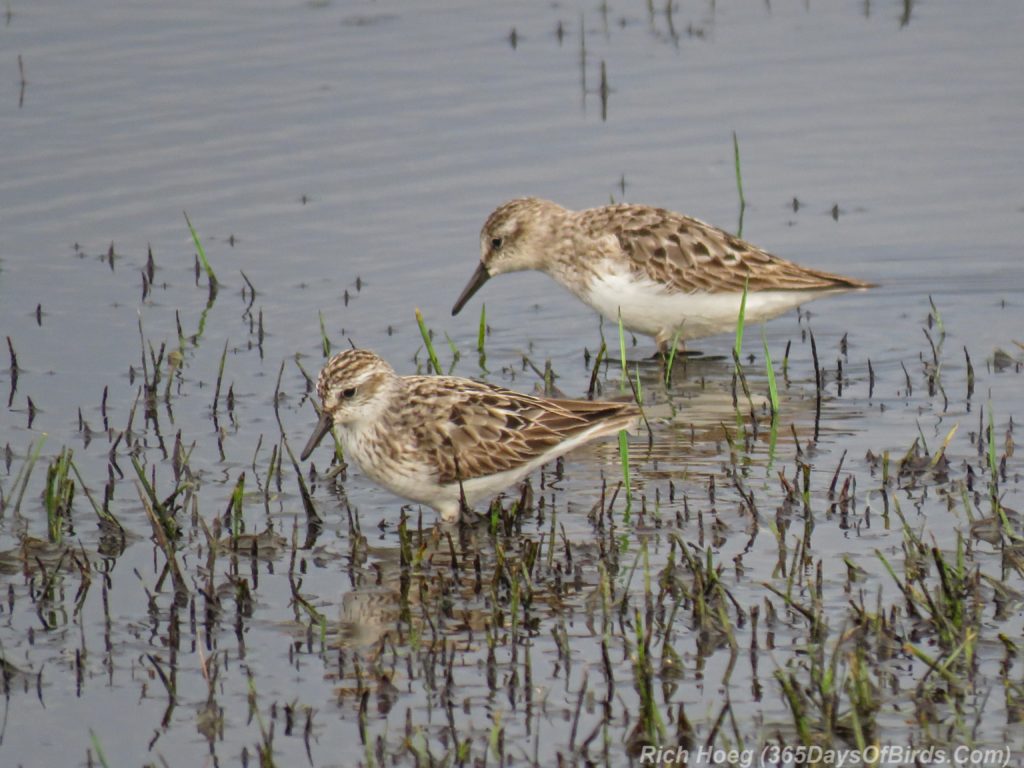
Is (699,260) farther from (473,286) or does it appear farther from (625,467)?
(625,467)

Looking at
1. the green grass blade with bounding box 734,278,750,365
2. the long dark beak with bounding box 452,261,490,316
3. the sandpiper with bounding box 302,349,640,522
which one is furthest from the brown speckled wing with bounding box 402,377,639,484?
the long dark beak with bounding box 452,261,490,316

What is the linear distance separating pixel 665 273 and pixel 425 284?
6.58 ft

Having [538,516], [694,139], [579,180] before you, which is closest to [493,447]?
[538,516]

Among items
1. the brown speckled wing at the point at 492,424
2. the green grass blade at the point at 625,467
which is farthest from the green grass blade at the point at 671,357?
the green grass blade at the point at 625,467

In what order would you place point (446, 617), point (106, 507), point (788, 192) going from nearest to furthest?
point (446, 617) → point (106, 507) → point (788, 192)

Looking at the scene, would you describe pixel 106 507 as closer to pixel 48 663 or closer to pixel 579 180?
pixel 48 663

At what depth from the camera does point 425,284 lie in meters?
12.6

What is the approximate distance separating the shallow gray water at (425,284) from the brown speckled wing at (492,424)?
39cm

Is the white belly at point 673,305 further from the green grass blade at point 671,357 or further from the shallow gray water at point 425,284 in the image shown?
the shallow gray water at point 425,284

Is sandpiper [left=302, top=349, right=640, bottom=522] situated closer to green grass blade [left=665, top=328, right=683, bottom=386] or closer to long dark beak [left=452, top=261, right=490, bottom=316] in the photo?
green grass blade [left=665, top=328, right=683, bottom=386]

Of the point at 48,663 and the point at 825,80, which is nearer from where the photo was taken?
the point at 48,663

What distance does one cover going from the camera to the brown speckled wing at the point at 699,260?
37.0 ft

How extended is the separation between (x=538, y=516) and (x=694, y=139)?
704cm

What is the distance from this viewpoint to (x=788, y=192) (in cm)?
1410
